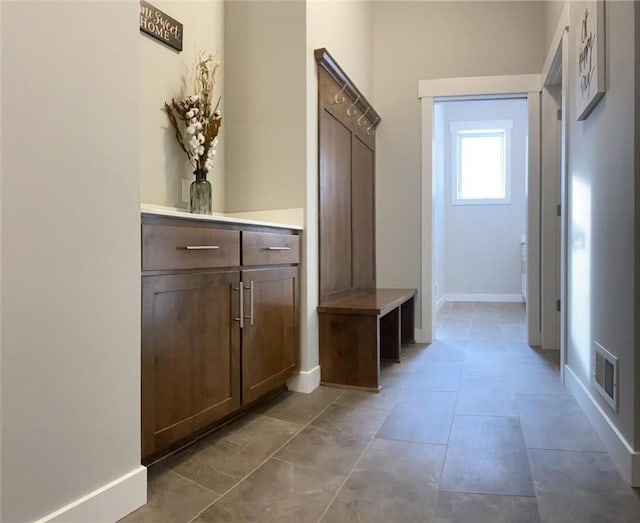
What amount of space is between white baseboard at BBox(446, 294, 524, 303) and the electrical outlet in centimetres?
530

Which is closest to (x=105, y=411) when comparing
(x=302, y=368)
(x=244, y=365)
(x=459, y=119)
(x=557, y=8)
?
(x=244, y=365)

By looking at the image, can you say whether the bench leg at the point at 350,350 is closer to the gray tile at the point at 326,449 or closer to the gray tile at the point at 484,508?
the gray tile at the point at 326,449

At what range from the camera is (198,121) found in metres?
2.19

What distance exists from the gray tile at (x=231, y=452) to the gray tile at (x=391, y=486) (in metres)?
0.36

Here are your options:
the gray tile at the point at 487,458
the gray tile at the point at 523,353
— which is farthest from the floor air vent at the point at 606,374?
the gray tile at the point at 523,353

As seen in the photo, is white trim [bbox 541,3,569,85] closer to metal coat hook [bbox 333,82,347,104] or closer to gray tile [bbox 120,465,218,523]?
metal coat hook [bbox 333,82,347,104]

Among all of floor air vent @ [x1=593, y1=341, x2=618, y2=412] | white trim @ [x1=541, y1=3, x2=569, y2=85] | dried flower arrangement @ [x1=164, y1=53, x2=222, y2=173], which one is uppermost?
white trim @ [x1=541, y1=3, x2=569, y2=85]

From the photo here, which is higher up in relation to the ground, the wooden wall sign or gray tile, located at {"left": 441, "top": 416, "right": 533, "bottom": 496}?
the wooden wall sign

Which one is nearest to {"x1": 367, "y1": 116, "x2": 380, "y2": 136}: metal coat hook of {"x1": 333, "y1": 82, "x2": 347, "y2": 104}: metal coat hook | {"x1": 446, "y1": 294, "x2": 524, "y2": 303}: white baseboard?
{"x1": 333, "y1": 82, "x2": 347, "y2": 104}: metal coat hook

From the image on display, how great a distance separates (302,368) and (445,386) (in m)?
0.79

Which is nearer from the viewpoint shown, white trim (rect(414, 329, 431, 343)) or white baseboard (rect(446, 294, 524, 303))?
white trim (rect(414, 329, 431, 343))

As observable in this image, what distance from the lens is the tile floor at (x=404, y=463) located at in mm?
1369

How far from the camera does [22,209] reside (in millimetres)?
1086

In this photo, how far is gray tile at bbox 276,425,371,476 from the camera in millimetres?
1672
